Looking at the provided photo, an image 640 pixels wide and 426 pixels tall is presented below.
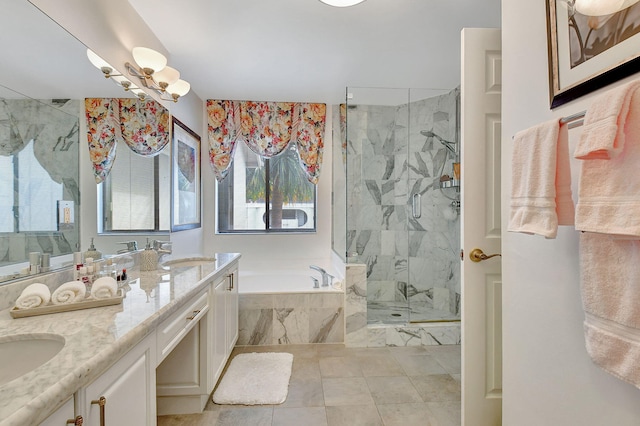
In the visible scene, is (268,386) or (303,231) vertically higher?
(303,231)

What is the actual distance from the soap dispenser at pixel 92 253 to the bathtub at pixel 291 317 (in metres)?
1.28

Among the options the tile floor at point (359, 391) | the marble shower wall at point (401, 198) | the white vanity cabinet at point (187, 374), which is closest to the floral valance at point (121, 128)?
the white vanity cabinet at point (187, 374)

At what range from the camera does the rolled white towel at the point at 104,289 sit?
1213 mm

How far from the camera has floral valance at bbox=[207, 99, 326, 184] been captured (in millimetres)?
3729

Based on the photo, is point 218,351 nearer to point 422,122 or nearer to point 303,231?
point 303,231

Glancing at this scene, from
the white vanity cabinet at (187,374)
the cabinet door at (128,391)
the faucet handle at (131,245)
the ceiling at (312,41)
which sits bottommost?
the white vanity cabinet at (187,374)

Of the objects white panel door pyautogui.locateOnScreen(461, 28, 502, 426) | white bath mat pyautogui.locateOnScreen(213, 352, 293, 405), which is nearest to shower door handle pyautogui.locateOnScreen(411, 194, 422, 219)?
white panel door pyautogui.locateOnScreen(461, 28, 502, 426)

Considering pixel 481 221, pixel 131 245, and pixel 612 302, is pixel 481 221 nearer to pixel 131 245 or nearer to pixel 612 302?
pixel 612 302

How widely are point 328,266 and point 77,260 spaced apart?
2.84 meters

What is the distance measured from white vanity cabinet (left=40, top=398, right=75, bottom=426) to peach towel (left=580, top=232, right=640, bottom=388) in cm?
128

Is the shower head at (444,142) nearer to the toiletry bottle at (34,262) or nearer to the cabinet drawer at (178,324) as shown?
the cabinet drawer at (178,324)

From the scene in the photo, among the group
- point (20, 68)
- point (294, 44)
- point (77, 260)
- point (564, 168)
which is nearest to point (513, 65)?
point (564, 168)

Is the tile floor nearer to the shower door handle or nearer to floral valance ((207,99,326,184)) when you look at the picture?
the shower door handle

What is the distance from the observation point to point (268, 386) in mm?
2090
